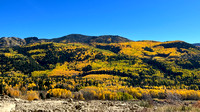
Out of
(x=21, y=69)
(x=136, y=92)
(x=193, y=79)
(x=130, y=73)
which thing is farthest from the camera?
(x=21, y=69)

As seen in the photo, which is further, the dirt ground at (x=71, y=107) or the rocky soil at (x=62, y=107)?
the rocky soil at (x=62, y=107)

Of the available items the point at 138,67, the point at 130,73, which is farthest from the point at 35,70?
the point at 138,67

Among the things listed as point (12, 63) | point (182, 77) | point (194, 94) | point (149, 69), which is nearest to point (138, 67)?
point (149, 69)

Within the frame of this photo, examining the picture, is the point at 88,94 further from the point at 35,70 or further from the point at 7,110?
the point at 35,70

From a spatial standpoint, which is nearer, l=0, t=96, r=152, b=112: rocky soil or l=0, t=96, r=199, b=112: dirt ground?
l=0, t=96, r=199, b=112: dirt ground

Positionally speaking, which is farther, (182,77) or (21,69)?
(21,69)

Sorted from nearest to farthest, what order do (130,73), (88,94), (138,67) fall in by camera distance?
(88,94), (130,73), (138,67)

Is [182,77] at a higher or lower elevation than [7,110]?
lower

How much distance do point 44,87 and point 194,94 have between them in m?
86.2

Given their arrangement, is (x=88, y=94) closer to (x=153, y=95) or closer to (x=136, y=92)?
(x=136, y=92)

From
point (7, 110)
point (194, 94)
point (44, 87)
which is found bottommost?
point (194, 94)

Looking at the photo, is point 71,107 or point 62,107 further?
point 62,107

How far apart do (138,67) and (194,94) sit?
97384mm

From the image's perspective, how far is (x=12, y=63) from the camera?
189m
